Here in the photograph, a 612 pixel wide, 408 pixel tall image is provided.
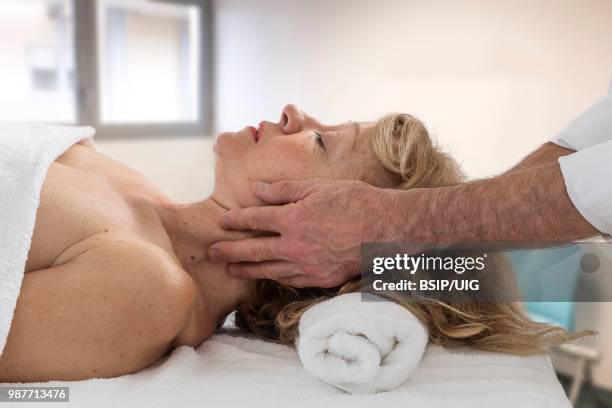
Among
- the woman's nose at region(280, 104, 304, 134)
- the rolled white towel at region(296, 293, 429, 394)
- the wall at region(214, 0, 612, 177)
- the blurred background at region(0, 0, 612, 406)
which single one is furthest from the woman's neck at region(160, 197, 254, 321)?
the wall at region(214, 0, 612, 177)

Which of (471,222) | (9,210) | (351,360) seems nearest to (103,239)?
(9,210)

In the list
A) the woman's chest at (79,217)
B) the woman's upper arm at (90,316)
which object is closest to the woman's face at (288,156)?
the woman's chest at (79,217)

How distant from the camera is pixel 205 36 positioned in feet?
14.9

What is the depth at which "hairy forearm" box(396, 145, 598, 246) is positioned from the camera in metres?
0.98

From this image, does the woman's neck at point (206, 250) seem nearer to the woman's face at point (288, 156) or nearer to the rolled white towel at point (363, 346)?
the woman's face at point (288, 156)

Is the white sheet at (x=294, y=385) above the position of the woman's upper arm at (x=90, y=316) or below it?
below

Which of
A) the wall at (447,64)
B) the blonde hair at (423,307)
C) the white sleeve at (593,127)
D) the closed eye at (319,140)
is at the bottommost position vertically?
the blonde hair at (423,307)

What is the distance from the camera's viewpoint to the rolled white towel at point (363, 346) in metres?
0.98

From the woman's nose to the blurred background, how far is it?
125cm

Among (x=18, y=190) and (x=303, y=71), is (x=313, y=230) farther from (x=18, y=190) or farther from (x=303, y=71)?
(x=303, y=71)

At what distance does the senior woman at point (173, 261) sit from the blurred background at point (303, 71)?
3.47ft

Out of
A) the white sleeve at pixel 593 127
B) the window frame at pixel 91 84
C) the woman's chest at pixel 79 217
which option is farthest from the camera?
the window frame at pixel 91 84

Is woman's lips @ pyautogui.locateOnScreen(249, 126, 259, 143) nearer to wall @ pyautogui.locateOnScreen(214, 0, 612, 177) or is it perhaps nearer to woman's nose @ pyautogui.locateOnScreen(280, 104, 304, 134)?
woman's nose @ pyautogui.locateOnScreen(280, 104, 304, 134)

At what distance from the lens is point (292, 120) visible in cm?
141
